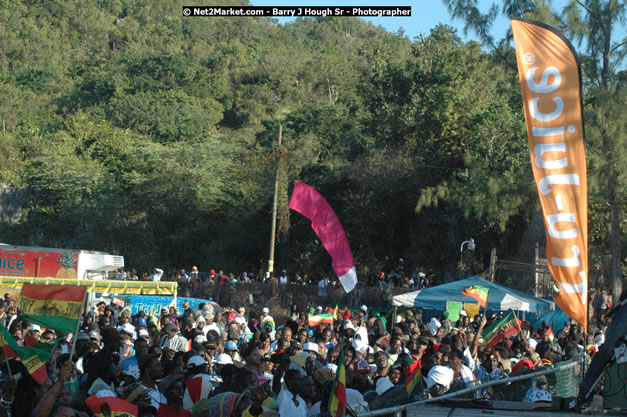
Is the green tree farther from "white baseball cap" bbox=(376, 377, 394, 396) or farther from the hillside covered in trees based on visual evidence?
"white baseball cap" bbox=(376, 377, 394, 396)

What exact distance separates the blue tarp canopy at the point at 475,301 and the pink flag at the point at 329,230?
264cm

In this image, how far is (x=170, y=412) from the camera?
21.4ft

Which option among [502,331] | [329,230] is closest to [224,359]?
[502,331]

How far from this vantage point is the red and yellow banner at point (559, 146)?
32.4 feet

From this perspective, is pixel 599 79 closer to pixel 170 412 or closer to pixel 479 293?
pixel 479 293

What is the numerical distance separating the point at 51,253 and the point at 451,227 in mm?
15879

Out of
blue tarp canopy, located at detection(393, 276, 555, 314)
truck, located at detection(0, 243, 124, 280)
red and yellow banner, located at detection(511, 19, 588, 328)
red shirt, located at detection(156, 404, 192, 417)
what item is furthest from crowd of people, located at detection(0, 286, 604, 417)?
truck, located at detection(0, 243, 124, 280)

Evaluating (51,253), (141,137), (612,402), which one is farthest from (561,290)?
(141,137)

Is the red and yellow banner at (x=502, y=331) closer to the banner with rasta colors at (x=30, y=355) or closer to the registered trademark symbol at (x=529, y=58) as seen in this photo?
the registered trademark symbol at (x=529, y=58)

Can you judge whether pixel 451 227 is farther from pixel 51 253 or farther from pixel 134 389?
pixel 134 389

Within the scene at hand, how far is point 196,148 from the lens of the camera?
4800 centimetres

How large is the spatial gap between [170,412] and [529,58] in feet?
19.8

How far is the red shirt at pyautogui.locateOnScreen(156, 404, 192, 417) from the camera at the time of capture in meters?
6.48

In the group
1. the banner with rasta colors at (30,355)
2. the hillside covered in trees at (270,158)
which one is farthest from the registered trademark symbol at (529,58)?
the hillside covered in trees at (270,158)
